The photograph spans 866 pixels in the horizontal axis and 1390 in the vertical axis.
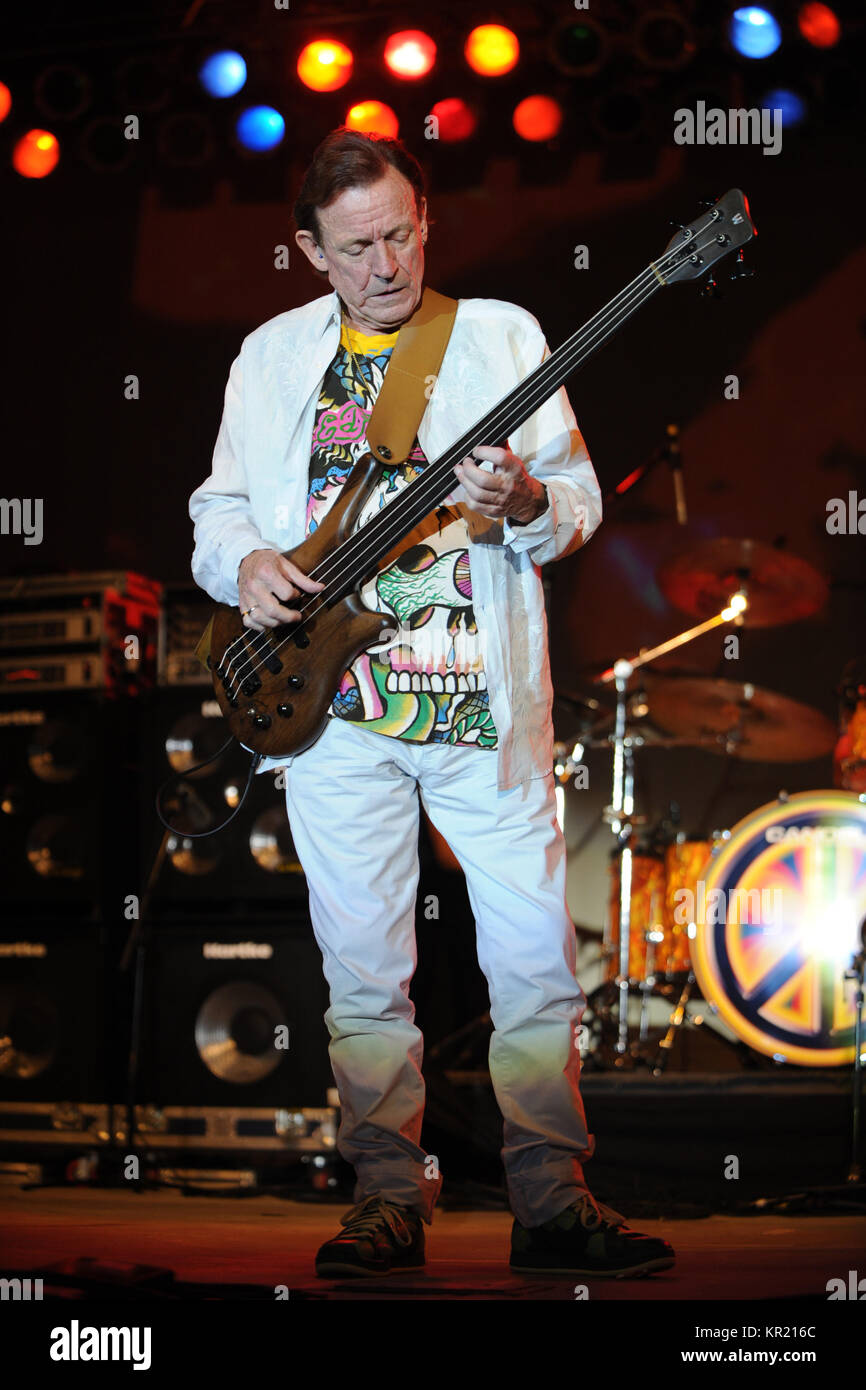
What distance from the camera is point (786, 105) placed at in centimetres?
459

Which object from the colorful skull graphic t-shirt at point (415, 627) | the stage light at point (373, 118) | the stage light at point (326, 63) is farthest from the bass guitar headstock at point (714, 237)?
the stage light at point (326, 63)

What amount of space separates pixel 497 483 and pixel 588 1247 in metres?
1.17

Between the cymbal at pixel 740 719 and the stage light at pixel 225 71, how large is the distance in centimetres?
239

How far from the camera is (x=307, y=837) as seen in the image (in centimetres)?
239

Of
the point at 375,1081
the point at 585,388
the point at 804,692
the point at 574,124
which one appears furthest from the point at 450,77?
the point at 375,1081

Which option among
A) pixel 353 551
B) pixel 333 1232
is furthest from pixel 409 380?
pixel 333 1232

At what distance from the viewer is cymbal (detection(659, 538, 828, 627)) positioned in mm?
4379

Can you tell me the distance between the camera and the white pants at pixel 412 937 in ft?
7.32

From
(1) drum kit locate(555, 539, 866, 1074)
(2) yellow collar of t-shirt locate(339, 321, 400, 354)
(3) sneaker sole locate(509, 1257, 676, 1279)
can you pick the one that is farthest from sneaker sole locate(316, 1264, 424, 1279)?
(1) drum kit locate(555, 539, 866, 1074)

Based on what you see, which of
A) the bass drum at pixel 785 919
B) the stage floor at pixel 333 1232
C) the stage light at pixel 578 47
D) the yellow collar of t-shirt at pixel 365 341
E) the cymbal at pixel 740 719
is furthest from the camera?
the cymbal at pixel 740 719

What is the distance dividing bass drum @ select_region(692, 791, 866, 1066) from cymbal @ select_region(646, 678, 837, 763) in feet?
1.57

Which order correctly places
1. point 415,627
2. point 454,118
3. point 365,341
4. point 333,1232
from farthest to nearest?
point 454,118 → point 333,1232 → point 365,341 → point 415,627

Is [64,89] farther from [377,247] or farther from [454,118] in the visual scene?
[377,247]

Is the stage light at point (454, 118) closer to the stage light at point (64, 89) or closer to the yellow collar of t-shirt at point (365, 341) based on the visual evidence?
the stage light at point (64, 89)
